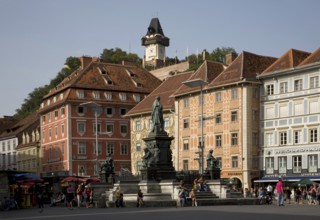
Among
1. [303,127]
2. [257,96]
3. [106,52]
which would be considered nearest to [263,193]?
[303,127]

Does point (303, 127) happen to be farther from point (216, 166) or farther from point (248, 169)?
point (216, 166)

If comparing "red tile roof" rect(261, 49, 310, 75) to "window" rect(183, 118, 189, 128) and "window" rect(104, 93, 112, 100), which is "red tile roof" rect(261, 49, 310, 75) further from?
"window" rect(104, 93, 112, 100)

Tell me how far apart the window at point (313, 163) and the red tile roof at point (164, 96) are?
20701mm

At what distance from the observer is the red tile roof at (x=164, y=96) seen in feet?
268

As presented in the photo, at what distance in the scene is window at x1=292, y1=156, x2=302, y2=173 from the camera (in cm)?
6544

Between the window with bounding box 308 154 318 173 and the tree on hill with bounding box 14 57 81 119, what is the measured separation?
6290 centimetres

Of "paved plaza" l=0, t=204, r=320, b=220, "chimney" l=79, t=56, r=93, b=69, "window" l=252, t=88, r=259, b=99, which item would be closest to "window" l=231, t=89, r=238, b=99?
"window" l=252, t=88, r=259, b=99

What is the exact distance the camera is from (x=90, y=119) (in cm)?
8656

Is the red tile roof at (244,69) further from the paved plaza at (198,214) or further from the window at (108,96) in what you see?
the paved plaza at (198,214)

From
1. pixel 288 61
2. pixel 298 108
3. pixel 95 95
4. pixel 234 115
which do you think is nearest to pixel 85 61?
pixel 95 95

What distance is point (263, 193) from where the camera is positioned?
43.7 meters

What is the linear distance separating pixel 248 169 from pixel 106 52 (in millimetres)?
98979

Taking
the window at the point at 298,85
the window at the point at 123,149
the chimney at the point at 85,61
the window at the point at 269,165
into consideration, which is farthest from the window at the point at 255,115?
the chimney at the point at 85,61

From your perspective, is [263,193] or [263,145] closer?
[263,193]
